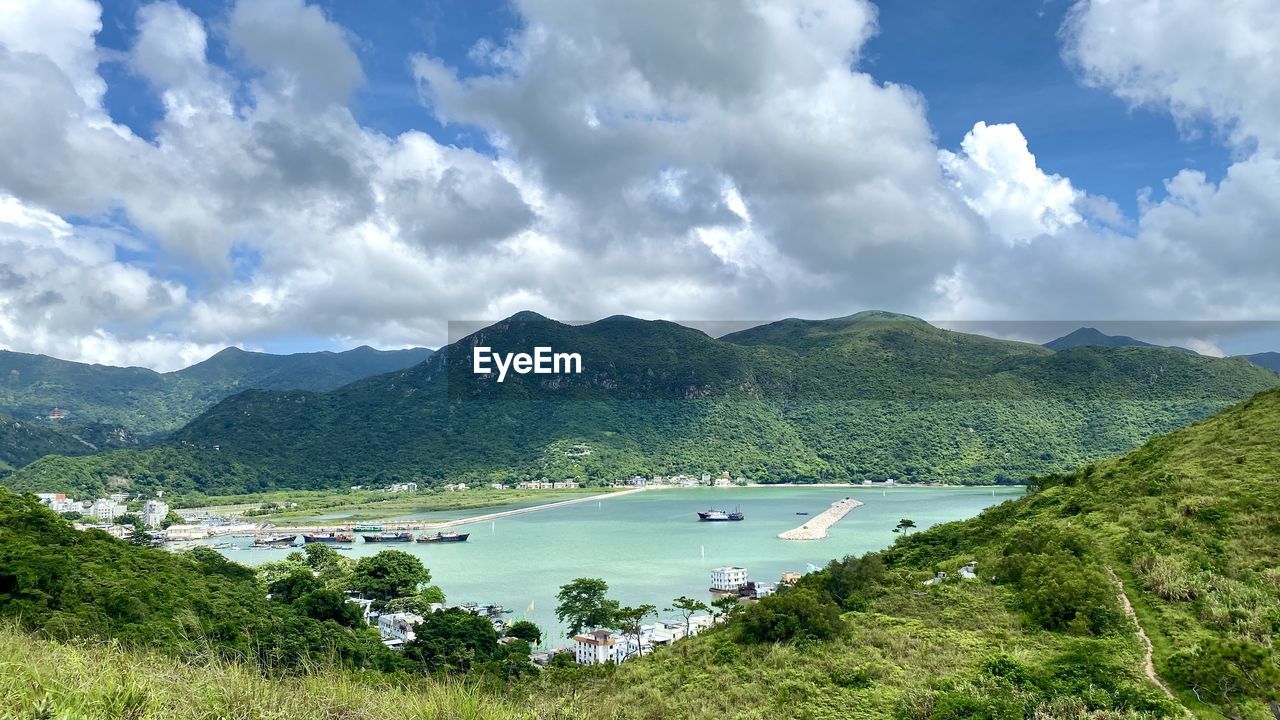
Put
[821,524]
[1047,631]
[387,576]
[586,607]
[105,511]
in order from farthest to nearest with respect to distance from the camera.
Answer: [105,511]
[821,524]
[387,576]
[586,607]
[1047,631]

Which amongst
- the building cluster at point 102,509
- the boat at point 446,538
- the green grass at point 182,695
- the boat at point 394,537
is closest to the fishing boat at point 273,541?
the boat at point 394,537

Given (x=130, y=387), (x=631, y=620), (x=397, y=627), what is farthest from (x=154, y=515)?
(x=130, y=387)

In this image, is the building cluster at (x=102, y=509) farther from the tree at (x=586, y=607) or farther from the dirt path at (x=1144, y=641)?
the dirt path at (x=1144, y=641)

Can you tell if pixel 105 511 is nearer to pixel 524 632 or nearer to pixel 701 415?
pixel 524 632

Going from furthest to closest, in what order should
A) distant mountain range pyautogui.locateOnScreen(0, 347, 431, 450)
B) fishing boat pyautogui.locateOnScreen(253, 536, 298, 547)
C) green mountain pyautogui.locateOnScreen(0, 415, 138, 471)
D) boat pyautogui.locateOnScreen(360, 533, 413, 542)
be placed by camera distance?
distant mountain range pyautogui.locateOnScreen(0, 347, 431, 450) → green mountain pyautogui.locateOnScreen(0, 415, 138, 471) → boat pyautogui.locateOnScreen(360, 533, 413, 542) → fishing boat pyautogui.locateOnScreen(253, 536, 298, 547)

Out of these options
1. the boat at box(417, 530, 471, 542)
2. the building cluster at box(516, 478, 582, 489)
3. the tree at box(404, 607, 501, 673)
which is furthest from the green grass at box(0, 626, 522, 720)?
the building cluster at box(516, 478, 582, 489)

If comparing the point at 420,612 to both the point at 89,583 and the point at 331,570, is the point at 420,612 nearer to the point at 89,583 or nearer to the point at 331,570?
the point at 331,570

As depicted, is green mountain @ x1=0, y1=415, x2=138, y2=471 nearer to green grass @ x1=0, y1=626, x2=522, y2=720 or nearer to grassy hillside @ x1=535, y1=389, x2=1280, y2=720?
grassy hillside @ x1=535, y1=389, x2=1280, y2=720
